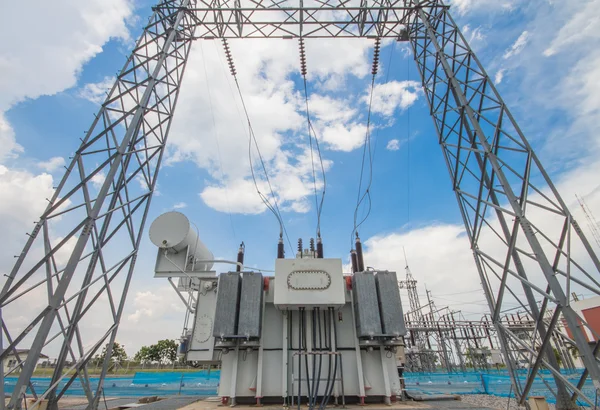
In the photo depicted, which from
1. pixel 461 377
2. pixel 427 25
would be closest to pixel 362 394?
pixel 427 25

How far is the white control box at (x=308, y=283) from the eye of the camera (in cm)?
677

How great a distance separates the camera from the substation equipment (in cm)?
675

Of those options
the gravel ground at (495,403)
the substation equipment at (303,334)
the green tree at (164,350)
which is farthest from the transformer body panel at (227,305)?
the green tree at (164,350)

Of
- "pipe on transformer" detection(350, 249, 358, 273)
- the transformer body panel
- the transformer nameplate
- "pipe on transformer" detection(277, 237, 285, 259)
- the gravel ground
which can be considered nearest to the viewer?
the transformer body panel

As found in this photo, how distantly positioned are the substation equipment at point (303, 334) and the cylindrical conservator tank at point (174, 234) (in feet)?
5.44

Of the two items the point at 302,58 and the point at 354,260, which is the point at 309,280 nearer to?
the point at 354,260

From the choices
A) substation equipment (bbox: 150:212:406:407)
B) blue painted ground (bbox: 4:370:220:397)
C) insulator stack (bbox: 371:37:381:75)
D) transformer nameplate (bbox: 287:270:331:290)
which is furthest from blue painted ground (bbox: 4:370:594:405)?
insulator stack (bbox: 371:37:381:75)

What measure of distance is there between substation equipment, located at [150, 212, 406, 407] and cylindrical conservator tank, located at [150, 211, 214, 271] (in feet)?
5.44

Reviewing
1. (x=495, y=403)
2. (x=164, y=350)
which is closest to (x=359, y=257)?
(x=495, y=403)

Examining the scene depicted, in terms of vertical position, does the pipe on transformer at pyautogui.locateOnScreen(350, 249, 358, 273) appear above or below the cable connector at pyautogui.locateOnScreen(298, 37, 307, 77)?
below

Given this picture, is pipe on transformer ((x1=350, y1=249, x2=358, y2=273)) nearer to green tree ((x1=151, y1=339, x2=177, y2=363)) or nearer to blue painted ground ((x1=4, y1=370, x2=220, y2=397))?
blue painted ground ((x1=4, y1=370, x2=220, y2=397))

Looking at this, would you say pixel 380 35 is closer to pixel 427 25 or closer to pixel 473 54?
pixel 427 25

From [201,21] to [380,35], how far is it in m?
6.06

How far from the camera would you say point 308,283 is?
6.91m
